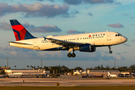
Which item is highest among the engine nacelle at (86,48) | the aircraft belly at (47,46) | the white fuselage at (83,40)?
the white fuselage at (83,40)

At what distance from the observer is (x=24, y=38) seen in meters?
65.1

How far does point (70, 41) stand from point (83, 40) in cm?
363

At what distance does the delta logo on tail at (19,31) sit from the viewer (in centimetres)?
6538

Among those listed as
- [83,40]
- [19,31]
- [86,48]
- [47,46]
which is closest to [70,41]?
[83,40]

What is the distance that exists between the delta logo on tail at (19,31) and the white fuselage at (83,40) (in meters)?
2.91

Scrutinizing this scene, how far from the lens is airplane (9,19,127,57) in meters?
54.8

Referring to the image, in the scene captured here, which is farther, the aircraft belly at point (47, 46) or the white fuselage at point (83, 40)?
the aircraft belly at point (47, 46)

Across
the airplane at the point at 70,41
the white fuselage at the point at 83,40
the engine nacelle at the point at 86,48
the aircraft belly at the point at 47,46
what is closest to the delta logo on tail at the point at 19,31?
the airplane at the point at 70,41

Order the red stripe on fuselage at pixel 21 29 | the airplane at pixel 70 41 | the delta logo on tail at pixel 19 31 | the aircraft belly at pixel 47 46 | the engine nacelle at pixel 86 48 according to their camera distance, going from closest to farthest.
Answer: the airplane at pixel 70 41 < the engine nacelle at pixel 86 48 < the aircraft belly at pixel 47 46 < the delta logo on tail at pixel 19 31 < the red stripe on fuselage at pixel 21 29

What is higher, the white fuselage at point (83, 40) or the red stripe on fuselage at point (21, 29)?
the red stripe on fuselage at point (21, 29)

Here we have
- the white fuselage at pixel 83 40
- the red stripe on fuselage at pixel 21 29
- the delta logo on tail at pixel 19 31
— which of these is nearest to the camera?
the white fuselage at pixel 83 40

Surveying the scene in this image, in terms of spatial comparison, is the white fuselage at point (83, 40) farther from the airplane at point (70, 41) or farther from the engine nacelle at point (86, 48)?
the engine nacelle at point (86, 48)

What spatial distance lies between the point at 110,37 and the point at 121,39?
2949 mm

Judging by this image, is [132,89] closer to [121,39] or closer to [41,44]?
[121,39]
